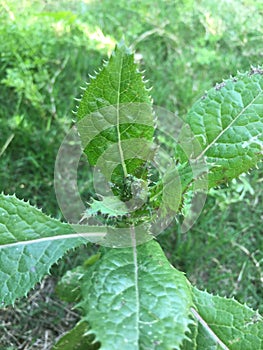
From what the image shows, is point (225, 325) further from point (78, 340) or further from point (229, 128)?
point (229, 128)

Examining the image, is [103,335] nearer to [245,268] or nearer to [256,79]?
[256,79]

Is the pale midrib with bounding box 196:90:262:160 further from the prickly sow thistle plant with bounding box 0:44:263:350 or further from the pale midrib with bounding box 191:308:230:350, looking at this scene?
the pale midrib with bounding box 191:308:230:350

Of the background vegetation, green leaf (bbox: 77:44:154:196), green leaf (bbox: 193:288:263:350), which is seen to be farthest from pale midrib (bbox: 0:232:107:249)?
the background vegetation

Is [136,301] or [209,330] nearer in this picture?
[136,301]

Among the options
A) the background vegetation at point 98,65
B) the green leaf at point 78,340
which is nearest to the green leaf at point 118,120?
the green leaf at point 78,340

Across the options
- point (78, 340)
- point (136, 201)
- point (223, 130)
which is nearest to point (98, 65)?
point (223, 130)

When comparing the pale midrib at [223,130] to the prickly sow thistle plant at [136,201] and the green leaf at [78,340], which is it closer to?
the prickly sow thistle plant at [136,201]

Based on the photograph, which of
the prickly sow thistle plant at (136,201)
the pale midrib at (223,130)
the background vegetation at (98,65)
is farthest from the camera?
the background vegetation at (98,65)
